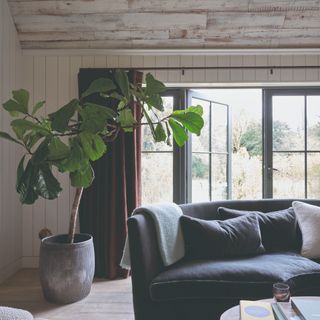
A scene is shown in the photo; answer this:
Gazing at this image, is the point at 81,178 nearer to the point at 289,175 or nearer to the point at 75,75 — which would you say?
the point at 75,75

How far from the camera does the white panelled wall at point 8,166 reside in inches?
121

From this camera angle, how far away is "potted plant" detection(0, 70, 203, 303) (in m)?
2.31

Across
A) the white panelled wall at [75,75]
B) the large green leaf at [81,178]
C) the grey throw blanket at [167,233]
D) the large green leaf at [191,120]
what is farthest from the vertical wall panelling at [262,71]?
the large green leaf at [81,178]

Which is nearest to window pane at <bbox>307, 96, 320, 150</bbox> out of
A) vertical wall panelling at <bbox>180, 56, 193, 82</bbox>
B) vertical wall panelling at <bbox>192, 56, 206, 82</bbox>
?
vertical wall panelling at <bbox>192, 56, 206, 82</bbox>

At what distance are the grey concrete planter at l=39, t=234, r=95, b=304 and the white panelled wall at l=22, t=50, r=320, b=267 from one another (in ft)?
3.06

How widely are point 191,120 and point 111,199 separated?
120cm

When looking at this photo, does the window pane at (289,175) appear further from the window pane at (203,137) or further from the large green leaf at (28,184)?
the large green leaf at (28,184)

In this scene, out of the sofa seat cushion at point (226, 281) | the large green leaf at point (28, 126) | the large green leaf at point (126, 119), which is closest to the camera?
the sofa seat cushion at point (226, 281)

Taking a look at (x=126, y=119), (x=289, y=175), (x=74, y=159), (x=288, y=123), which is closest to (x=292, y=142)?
(x=288, y=123)

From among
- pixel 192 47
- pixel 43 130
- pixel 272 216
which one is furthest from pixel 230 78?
pixel 43 130

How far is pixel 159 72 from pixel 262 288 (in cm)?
230

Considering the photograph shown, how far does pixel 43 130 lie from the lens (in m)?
2.36

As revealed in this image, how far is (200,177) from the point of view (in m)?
3.56

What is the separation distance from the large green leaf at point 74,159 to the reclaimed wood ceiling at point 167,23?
1481 millimetres
